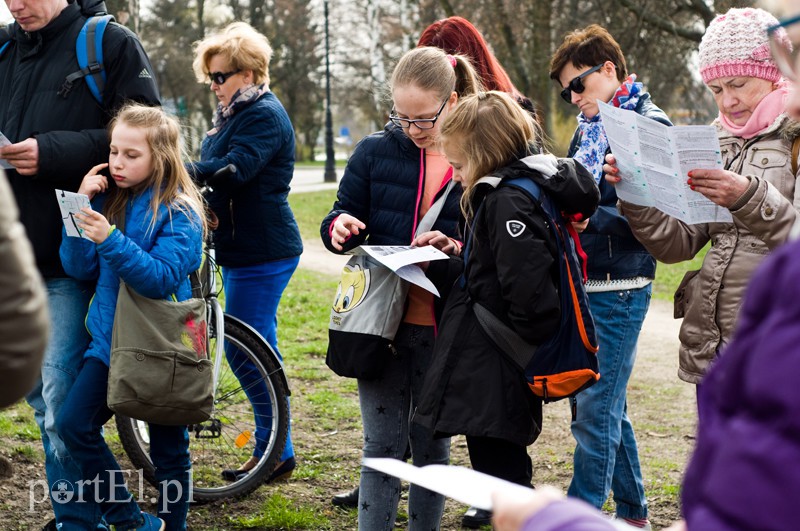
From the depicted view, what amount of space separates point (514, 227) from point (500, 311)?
26cm

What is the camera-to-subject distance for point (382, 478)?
10.9ft

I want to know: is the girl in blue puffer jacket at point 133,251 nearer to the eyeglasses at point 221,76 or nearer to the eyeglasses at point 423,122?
the eyeglasses at point 423,122

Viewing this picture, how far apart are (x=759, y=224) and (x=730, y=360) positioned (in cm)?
200

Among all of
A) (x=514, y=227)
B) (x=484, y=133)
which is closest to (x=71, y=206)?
(x=484, y=133)

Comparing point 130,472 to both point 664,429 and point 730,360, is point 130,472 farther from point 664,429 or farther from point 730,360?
point 730,360

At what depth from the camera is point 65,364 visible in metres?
3.54

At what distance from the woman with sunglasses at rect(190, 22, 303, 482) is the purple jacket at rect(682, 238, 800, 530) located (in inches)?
143

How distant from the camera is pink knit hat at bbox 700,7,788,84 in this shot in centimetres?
301

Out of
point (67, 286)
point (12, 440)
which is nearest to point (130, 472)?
point (12, 440)

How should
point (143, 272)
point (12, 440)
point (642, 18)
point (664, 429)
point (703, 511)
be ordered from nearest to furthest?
point (703, 511)
point (143, 272)
point (12, 440)
point (664, 429)
point (642, 18)

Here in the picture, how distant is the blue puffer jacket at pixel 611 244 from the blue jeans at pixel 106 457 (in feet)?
5.71

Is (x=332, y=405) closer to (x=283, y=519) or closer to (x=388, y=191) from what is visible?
(x=283, y=519)

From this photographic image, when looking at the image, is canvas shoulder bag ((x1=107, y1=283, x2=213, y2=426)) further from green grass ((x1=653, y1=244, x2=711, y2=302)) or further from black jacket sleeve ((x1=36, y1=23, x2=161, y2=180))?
Result: green grass ((x1=653, y1=244, x2=711, y2=302))

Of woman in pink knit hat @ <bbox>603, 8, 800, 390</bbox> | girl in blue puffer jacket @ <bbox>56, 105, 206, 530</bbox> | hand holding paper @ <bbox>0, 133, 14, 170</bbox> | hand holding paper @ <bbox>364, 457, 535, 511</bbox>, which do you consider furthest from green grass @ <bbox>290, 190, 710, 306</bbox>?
hand holding paper @ <bbox>364, 457, 535, 511</bbox>
